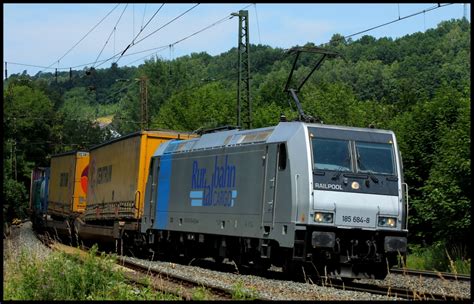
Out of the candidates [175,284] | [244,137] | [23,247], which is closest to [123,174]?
[23,247]

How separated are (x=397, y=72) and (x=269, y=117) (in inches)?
1870

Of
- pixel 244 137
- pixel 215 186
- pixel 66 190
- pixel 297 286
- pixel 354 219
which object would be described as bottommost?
pixel 297 286

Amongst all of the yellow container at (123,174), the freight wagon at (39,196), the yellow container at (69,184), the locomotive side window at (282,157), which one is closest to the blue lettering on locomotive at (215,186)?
the locomotive side window at (282,157)

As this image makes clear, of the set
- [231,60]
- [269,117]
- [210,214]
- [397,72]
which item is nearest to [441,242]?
[210,214]

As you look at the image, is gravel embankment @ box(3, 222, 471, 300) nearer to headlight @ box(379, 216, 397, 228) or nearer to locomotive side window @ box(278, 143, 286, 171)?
headlight @ box(379, 216, 397, 228)

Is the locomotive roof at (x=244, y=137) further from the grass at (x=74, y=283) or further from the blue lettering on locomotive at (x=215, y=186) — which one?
the grass at (x=74, y=283)

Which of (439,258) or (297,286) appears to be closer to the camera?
(297,286)

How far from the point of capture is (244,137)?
18469mm

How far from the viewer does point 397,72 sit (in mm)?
100250

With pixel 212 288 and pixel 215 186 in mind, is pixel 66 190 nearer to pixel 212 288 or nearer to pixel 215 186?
pixel 215 186

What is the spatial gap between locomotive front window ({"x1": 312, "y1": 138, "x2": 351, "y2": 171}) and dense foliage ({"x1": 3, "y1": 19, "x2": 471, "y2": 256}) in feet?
→ 12.3

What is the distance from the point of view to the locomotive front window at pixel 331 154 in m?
15.8

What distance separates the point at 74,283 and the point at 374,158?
695 centimetres

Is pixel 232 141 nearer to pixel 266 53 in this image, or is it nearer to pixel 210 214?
pixel 210 214
